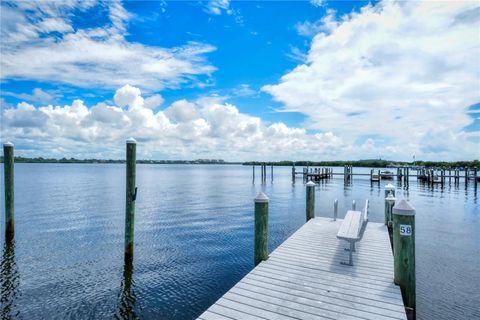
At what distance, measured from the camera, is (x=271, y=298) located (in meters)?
→ 5.17

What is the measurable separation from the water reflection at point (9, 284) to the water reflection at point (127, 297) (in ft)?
7.30

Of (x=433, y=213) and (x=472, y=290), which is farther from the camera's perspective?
(x=433, y=213)

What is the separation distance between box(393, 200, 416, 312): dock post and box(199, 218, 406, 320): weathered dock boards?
0.22 m

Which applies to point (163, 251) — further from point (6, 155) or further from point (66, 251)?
point (6, 155)

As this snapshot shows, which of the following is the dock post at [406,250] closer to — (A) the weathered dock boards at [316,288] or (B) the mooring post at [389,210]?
(A) the weathered dock boards at [316,288]

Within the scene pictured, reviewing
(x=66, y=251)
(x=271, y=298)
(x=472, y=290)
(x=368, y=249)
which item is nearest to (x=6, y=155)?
(x=66, y=251)

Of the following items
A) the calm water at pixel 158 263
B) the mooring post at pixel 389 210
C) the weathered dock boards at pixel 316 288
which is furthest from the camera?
the mooring post at pixel 389 210

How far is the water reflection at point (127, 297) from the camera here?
7059 mm

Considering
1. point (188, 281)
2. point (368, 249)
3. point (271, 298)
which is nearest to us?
point (271, 298)

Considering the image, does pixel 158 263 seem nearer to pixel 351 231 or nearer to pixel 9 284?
pixel 9 284

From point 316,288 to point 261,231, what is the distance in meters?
2.08

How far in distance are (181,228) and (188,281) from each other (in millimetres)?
7152

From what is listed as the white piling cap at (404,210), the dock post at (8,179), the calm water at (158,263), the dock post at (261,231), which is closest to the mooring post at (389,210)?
the calm water at (158,263)

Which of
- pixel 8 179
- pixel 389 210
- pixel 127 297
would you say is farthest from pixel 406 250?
pixel 8 179
